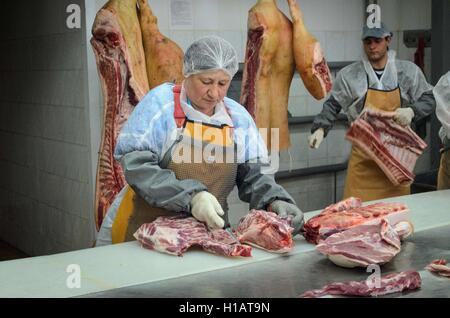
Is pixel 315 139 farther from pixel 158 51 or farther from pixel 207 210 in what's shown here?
pixel 207 210

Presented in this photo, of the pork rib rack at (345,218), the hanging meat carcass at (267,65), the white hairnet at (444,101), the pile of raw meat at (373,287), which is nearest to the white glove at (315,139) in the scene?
the hanging meat carcass at (267,65)

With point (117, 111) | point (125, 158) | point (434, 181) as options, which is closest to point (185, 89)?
point (125, 158)

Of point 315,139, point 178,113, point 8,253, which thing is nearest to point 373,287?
point 178,113

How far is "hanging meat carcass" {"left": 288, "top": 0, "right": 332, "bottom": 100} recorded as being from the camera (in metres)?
4.00

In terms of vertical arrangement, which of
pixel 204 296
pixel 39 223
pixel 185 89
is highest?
pixel 185 89

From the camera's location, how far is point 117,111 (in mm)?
3760

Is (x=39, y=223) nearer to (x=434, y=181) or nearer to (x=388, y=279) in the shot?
(x=434, y=181)

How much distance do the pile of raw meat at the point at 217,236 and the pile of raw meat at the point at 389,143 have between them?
1773 mm

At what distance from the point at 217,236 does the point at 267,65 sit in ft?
5.02

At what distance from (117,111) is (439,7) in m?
2.75

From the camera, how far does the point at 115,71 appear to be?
3.71 metres

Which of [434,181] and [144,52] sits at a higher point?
[144,52]

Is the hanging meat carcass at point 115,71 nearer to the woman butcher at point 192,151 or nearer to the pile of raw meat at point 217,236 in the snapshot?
the woman butcher at point 192,151

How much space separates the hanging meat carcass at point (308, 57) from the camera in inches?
158
